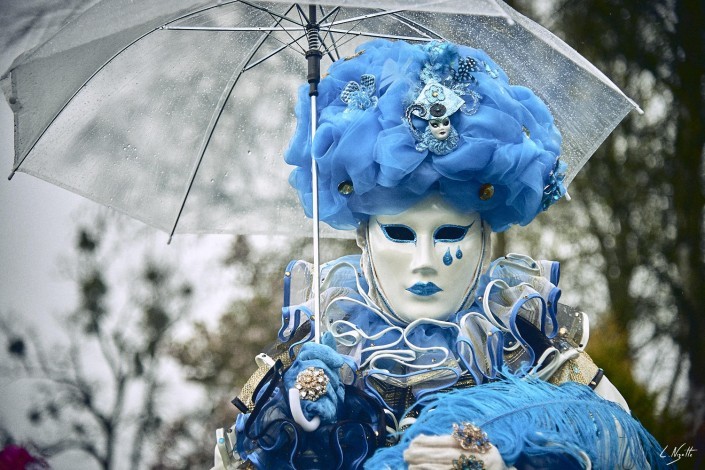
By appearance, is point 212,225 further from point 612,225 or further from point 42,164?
point 612,225

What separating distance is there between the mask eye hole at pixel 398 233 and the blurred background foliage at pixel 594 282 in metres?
4.28

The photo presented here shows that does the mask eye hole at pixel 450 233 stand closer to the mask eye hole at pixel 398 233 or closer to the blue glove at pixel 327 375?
the mask eye hole at pixel 398 233

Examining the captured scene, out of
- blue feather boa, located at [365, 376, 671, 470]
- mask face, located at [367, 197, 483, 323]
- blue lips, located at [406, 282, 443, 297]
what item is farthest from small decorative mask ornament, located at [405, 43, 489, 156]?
blue feather boa, located at [365, 376, 671, 470]

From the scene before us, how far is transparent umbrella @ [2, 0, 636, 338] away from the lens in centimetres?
290

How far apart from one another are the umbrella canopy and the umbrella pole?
0.03 meters

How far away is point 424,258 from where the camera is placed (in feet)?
8.74

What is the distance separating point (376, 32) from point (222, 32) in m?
0.53

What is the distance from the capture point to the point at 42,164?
294cm

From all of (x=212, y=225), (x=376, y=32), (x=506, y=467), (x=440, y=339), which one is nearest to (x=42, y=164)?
(x=212, y=225)

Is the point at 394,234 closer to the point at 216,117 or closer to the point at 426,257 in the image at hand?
the point at 426,257

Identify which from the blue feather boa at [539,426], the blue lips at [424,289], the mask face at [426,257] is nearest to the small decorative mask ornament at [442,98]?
the mask face at [426,257]

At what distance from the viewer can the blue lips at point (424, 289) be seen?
2.68 metres

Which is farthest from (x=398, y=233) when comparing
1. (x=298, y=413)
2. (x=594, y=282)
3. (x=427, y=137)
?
(x=594, y=282)

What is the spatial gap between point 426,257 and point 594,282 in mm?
5259
